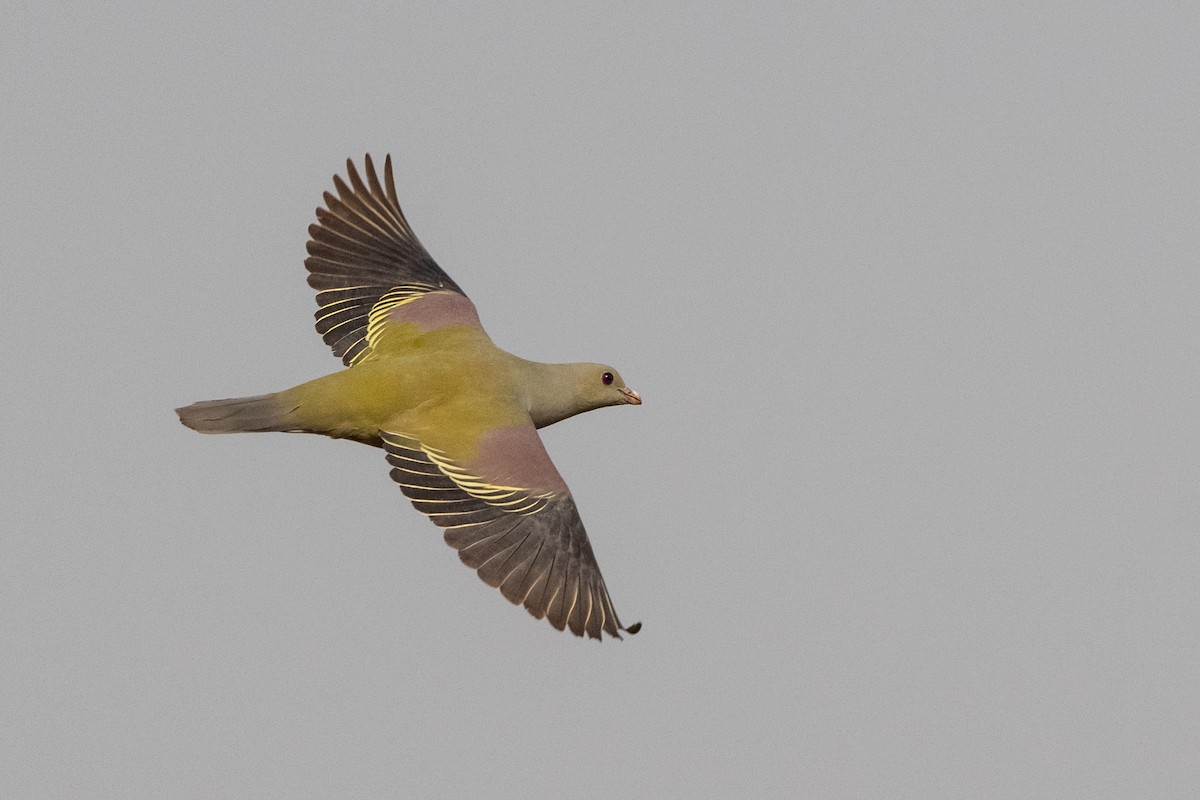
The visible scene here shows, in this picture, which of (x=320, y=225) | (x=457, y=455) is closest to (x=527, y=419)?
(x=457, y=455)

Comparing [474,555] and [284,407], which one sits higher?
[284,407]

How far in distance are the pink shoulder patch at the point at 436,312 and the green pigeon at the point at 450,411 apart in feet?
0.05

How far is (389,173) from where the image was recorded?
1650 centimetres

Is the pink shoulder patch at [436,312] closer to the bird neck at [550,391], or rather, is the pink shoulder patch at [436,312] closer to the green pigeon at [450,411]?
the green pigeon at [450,411]

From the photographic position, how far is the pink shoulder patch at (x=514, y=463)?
1416cm

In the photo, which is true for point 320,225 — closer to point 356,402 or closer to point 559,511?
point 356,402

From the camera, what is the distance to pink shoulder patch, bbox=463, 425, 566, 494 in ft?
A: 46.4

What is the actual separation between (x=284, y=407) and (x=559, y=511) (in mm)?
2269

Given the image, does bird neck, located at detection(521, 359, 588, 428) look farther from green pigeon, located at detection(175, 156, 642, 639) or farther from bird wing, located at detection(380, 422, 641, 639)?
bird wing, located at detection(380, 422, 641, 639)

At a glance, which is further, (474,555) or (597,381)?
(597,381)

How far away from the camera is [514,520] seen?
13984 millimetres

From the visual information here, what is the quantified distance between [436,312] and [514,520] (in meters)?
2.44

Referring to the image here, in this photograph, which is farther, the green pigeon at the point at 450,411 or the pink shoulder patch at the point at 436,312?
the pink shoulder patch at the point at 436,312

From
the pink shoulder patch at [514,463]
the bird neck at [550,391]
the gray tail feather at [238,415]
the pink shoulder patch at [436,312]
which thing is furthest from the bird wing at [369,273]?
the pink shoulder patch at [514,463]
